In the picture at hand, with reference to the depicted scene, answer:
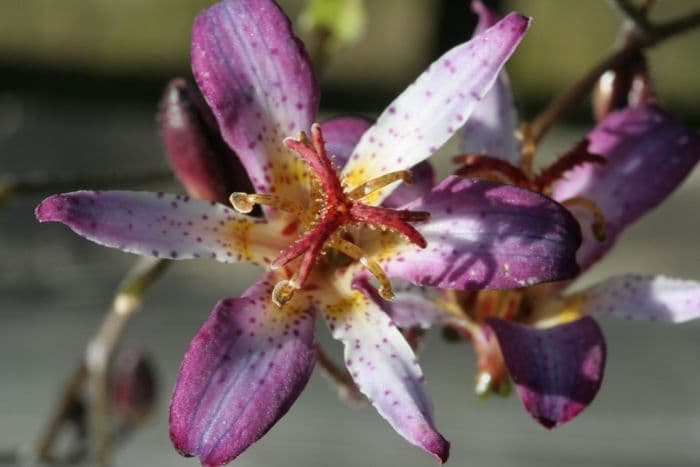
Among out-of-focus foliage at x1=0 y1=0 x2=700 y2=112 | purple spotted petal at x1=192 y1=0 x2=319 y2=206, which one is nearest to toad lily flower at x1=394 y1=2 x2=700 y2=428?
purple spotted petal at x1=192 y1=0 x2=319 y2=206

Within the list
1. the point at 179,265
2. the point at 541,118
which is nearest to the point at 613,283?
the point at 541,118

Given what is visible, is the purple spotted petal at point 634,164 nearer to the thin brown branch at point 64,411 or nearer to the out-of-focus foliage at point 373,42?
the thin brown branch at point 64,411

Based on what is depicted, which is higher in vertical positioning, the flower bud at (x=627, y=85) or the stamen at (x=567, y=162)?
the flower bud at (x=627, y=85)

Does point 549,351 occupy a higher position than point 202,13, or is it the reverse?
point 202,13

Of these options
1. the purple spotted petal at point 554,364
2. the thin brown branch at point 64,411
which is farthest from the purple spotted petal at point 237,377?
the thin brown branch at point 64,411

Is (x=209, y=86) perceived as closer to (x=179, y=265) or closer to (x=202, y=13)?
(x=202, y=13)

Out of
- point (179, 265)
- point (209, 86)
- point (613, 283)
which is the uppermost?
point (209, 86)
